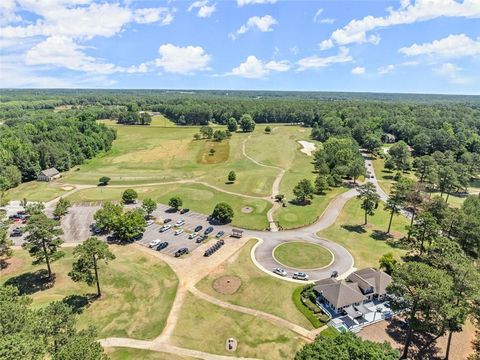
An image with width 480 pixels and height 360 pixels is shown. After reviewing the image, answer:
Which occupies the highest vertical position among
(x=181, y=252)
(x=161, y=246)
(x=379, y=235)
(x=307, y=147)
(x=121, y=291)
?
(x=307, y=147)

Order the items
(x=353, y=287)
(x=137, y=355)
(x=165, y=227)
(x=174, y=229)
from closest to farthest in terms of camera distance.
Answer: (x=137, y=355), (x=353, y=287), (x=174, y=229), (x=165, y=227)

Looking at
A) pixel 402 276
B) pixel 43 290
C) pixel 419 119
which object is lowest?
pixel 43 290

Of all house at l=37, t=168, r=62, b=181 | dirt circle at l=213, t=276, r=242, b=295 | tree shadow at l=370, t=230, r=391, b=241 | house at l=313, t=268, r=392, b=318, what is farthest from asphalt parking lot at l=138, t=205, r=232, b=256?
house at l=37, t=168, r=62, b=181

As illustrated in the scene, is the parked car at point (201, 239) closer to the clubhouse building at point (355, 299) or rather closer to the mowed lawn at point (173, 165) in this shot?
the clubhouse building at point (355, 299)

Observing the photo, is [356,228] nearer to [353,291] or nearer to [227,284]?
[353,291]

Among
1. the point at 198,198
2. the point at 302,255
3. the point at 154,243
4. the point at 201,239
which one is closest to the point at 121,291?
the point at 154,243

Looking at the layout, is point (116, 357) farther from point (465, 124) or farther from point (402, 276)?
point (465, 124)

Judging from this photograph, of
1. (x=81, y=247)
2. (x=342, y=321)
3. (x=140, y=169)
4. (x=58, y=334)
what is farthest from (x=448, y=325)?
(x=140, y=169)

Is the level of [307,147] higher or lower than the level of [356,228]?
higher
